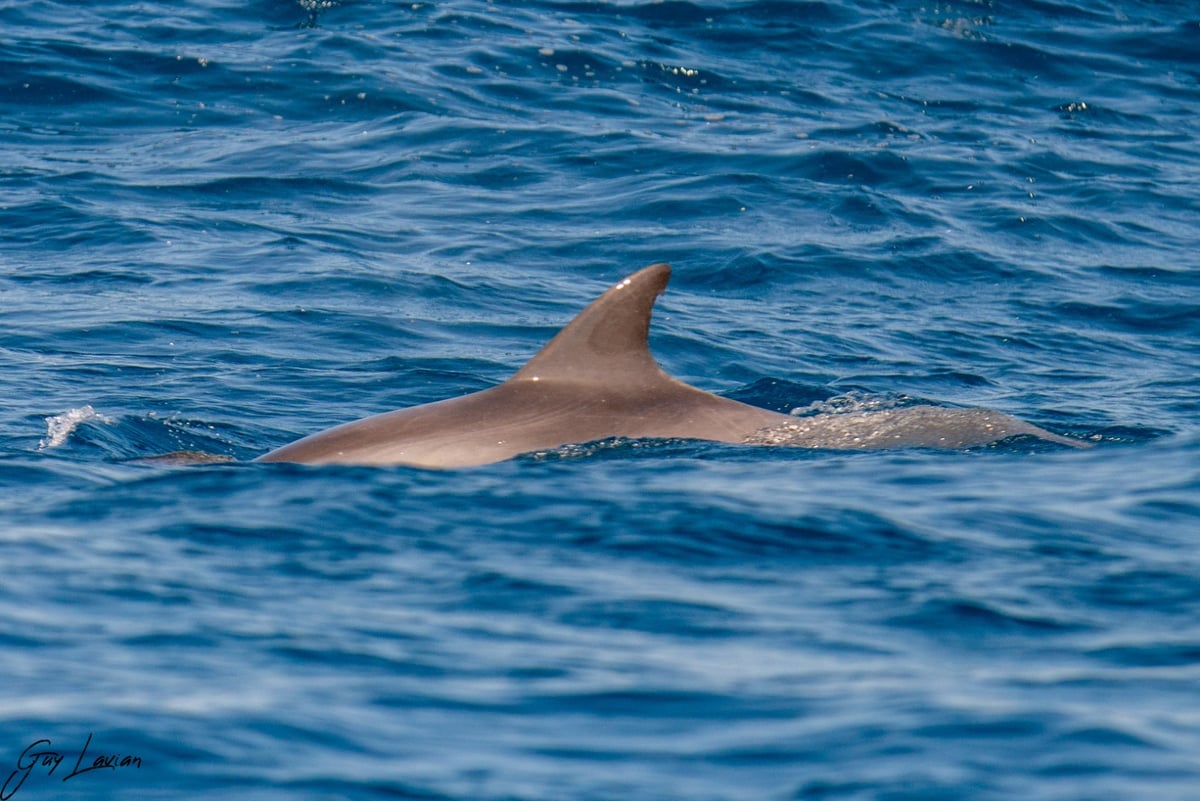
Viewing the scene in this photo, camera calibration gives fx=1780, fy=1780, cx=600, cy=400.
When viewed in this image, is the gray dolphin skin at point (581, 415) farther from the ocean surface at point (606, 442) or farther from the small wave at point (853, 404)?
the small wave at point (853, 404)

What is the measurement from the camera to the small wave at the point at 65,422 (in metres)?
11.8

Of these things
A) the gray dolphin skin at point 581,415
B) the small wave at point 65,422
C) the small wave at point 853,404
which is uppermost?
the gray dolphin skin at point 581,415

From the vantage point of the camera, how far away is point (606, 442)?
34.3ft

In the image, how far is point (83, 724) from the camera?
5.97 m

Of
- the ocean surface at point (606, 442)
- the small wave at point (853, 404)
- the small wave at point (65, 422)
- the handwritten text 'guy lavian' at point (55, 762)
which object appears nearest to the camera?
the handwritten text 'guy lavian' at point (55, 762)

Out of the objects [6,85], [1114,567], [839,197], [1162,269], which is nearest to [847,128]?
[839,197]

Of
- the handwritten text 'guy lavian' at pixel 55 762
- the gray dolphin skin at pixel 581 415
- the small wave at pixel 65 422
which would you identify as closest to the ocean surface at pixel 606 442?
the handwritten text 'guy lavian' at pixel 55 762

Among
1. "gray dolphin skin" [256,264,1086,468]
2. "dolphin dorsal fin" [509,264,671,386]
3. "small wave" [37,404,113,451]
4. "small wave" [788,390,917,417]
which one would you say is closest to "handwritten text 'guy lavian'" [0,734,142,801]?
"gray dolphin skin" [256,264,1086,468]

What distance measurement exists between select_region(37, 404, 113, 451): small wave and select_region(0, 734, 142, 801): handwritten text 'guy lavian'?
20.3 feet

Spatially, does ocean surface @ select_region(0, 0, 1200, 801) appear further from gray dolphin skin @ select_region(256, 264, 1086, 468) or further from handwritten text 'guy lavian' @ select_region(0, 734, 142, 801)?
gray dolphin skin @ select_region(256, 264, 1086, 468)

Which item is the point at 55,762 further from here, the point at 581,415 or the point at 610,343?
the point at 610,343

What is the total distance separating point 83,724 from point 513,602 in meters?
2.00

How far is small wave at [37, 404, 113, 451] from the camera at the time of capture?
11.8 meters

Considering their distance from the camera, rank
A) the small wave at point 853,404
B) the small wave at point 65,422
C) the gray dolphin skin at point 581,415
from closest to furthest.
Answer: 1. the gray dolphin skin at point 581,415
2. the small wave at point 65,422
3. the small wave at point 853,404
